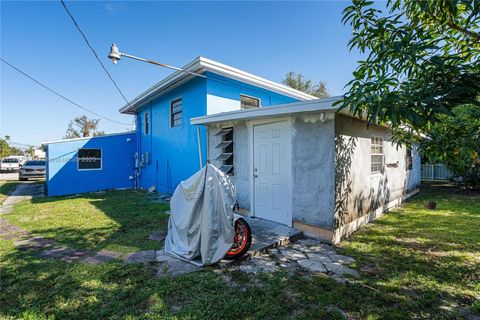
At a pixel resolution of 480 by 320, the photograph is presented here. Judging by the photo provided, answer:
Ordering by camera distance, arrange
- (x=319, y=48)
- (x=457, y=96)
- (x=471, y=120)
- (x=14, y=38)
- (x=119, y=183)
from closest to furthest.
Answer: (x=457, y=96) → (x=471, y=120) → (x=14, y=38) → (x=319, y=48) → (x=119, y=183)

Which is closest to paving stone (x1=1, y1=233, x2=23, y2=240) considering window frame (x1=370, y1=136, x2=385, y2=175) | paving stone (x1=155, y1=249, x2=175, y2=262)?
paving stone (x1=155, y1=249, x2=175, y2=262)

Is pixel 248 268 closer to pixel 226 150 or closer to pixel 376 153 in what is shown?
pixel 226 150

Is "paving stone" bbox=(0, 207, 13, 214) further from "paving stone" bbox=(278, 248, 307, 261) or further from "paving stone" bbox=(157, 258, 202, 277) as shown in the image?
"paving stone" bbox=(278, 248, 307, 261)

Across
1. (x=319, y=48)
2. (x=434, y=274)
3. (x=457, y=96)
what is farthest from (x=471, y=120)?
(x=319, y=48)

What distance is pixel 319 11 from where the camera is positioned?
20.5 ft

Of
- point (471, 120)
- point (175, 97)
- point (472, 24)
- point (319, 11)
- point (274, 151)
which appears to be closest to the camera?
point (472, 24)

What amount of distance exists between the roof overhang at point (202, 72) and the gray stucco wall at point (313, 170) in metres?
3.47

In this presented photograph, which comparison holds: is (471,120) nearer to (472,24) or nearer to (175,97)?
(472,24)

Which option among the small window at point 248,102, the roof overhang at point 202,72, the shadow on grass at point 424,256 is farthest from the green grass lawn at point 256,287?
the small window at point 248,102

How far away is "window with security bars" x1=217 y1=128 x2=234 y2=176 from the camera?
6477mm

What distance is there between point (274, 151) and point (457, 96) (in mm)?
3526

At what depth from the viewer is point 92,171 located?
38.1ft

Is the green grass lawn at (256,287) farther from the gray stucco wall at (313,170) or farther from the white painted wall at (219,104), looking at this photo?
the white painted wall at (219,104)

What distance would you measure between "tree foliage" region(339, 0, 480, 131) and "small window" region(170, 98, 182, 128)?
7.13m
